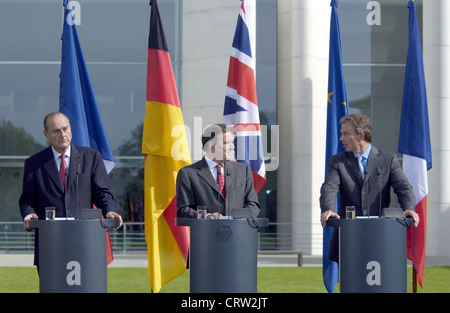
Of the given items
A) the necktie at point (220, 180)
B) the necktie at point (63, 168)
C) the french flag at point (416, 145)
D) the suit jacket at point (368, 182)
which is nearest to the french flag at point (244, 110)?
the french flag at point (416, 145)

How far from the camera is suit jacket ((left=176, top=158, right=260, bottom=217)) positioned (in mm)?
5832

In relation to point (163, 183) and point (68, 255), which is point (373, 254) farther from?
point (163, 183)

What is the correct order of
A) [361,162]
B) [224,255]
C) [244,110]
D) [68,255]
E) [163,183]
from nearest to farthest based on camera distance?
[68,255] → [224,255] → [361,162] → [163,183] → [244,110]

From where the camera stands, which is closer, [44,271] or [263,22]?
[44,271]

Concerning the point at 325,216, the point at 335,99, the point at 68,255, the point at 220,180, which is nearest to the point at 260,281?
the point at 335,99

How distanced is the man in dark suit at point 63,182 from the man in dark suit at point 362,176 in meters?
1.90

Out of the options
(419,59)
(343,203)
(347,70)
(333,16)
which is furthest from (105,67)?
(343,203)

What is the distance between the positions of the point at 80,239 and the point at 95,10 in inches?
492

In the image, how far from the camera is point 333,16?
9617 millimetres

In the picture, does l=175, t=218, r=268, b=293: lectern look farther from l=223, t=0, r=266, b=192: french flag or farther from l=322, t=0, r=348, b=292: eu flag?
l=322, t=0, r=348, b=292: eu flag

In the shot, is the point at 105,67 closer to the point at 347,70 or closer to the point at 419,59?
the point at 347,70

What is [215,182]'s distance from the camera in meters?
5.89

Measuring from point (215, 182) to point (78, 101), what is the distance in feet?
9.49

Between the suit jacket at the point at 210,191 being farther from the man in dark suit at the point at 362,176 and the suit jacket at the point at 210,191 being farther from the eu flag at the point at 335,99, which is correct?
the eu flag at the point at 335,99
